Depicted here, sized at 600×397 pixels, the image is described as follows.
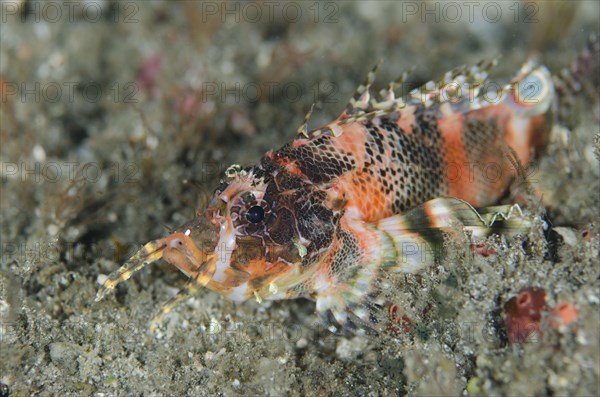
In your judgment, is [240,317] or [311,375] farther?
[240,317]

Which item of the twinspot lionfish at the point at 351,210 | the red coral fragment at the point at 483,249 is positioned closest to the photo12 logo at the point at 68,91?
the twinspot lionfish at the point at 351,210

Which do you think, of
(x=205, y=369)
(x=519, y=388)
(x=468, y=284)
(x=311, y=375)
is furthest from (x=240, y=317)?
(x=519, y=388)

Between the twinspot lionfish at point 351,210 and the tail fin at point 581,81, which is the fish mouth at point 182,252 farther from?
the tail fin at point 581,81

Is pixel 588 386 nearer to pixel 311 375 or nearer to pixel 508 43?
pixel 311 375

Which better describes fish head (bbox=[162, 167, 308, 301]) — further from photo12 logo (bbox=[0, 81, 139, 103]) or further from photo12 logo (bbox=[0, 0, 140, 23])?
photo12 logo (bbox=[0, 0, 140, 23])

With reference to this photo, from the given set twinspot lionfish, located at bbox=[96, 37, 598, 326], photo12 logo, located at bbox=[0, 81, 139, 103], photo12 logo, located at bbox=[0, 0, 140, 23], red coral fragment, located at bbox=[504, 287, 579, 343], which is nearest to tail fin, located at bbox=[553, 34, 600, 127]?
twinspot lionfish, located at bbox=[96, 37, 598, 326]

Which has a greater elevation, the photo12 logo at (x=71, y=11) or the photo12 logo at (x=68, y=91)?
the photo12 logo at (x=71, y=11)
